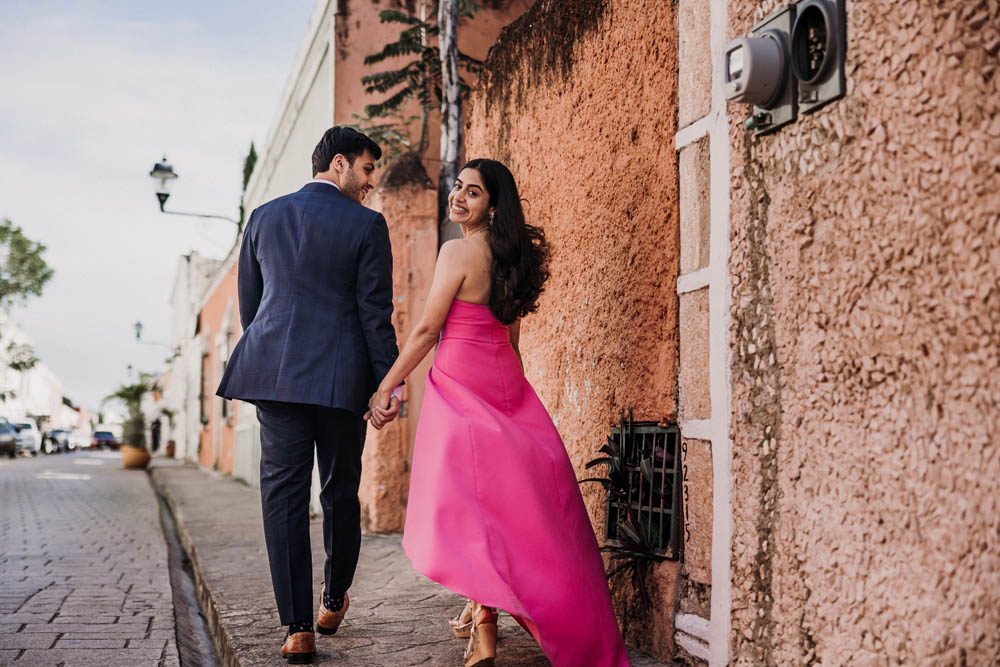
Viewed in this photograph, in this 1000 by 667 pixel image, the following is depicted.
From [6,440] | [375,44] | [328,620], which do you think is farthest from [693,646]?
[6,440]

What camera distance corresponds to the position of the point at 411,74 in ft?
30.2

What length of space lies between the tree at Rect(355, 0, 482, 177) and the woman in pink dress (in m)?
5.70

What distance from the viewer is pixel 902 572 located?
6.63ft

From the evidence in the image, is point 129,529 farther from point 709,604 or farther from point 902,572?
point 902,572

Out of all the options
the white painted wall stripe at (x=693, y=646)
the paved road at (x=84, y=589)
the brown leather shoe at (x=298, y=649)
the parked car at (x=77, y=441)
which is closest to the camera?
the white painted wall stripe at (x=693, y=646)

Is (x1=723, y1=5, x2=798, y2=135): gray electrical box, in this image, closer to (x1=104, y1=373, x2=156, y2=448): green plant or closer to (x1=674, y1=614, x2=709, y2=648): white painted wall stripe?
(x1=674, y1=614, x2=709, y2=648): white painted wall stripe

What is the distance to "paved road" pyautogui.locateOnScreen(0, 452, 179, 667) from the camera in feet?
12.7

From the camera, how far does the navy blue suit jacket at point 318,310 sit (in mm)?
3383

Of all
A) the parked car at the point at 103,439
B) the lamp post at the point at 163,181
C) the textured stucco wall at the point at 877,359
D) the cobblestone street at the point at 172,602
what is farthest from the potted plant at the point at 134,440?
the parked car at the point at 103,439

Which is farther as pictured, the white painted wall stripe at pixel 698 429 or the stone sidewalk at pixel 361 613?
the stone sidewalk at pixel 361 613

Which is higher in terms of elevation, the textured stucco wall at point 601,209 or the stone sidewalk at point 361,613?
the textured stucco wall at point 601,209

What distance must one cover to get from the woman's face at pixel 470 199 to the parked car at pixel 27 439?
39988 mm

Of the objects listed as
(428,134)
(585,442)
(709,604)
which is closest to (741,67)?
(709,604)

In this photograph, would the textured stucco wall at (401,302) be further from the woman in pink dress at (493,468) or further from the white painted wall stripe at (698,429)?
the white painted wall stripe at (698,429)
